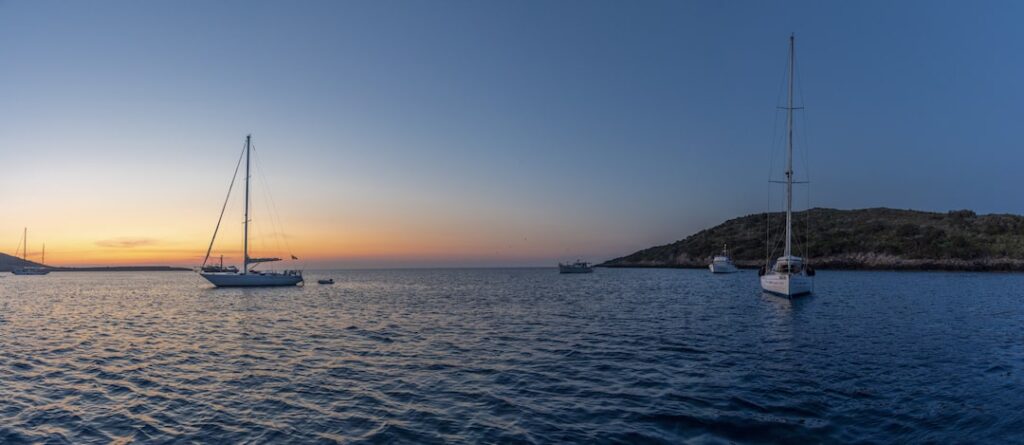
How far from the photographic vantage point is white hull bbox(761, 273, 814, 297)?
143 ft

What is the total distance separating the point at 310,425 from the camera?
11367 millimetres

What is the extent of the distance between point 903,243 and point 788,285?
399 ft

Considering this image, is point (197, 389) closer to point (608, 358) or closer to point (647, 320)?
point (608, 358)

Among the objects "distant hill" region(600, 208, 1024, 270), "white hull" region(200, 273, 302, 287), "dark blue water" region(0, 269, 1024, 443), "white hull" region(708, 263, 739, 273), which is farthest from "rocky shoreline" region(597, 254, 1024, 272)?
"white hull" region(200, 273, 302, 287)

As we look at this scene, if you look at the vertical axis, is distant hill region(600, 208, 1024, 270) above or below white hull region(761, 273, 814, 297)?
above

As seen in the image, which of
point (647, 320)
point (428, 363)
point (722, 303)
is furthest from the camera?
point (722, 303)

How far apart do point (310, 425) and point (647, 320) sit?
22.9 m

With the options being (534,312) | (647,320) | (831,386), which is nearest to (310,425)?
(831,386)

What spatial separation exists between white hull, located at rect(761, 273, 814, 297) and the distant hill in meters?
56.4

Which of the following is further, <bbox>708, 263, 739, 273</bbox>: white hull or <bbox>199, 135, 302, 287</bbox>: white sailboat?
<bbox>708, 263, 739, 273</bbox>: white hull

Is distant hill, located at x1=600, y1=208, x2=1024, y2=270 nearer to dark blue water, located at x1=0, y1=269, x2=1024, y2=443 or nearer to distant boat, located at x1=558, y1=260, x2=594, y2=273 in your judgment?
distant boat, located at x1=558, y1=260, x2=594, y2=273

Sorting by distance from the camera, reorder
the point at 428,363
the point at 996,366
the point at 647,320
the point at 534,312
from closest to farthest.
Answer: the point at 996,366
the point at 428,363
the point at 647,320
the point at 534,312

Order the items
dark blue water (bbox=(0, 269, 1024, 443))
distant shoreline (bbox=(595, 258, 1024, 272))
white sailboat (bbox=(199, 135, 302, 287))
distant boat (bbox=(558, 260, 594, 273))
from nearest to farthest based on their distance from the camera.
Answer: dark blue water (bbox=(0, 269, 1024, 443)) → white sailboat (bbox=(199, 135, 302, 287)) → distant shoreline (bbox=(595, 258, 1024, 272)) → distant boat (bbox=(558, 260, 594, 273))

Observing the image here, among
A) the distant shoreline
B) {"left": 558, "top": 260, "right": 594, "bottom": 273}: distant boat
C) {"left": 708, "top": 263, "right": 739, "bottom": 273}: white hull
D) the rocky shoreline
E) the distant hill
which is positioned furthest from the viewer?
{"left": 558, "top": 260, "right": 594, "bottom": 273}: distant boat
